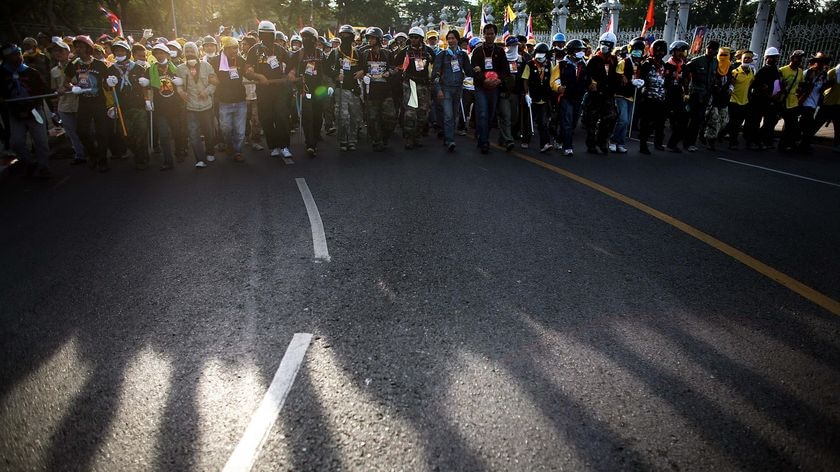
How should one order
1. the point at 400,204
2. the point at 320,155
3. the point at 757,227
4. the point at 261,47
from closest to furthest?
the point at 757,227 → the point at 400,204 → the point at 261,47 → the point at 320,155

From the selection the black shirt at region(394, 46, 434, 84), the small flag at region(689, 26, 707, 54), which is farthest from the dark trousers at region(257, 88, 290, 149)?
the small flag at region(689, 26, 707, 54)

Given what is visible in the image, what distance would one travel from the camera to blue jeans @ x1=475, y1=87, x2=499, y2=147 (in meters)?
10.0

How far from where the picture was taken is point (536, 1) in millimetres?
35062

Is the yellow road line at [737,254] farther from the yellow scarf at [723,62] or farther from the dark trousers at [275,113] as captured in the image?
the yellow scarf at [723,62]

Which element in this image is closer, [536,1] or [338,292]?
[338,292]

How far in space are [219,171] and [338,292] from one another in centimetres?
560

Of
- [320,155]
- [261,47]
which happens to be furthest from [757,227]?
[261,47]

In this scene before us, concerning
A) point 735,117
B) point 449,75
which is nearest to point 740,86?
point 735,117

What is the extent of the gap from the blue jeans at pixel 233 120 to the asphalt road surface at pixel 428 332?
9.53 ft

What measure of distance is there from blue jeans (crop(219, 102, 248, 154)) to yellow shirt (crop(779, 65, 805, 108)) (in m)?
11.3

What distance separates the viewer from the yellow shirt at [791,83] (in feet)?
36.6

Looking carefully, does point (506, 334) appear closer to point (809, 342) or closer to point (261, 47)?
point (809, 342)

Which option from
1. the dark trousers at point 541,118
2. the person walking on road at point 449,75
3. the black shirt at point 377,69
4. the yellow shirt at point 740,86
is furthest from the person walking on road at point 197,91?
the yellow shirt at point 740,86

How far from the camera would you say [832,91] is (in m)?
11.3
